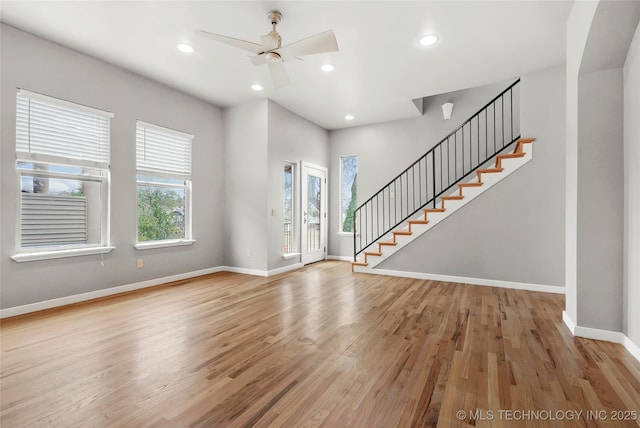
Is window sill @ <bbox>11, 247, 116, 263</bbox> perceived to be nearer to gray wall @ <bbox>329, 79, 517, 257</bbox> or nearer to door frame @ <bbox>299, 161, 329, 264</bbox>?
door frame @ <bbox>299, 161, 329, 264</bbox>

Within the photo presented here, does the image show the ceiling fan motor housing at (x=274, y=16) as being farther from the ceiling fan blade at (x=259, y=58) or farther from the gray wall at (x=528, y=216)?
the gray wall at (x=528, y=216)

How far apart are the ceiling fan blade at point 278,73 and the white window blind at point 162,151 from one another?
7.89ft

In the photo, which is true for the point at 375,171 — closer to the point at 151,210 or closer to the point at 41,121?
the point at 151,210

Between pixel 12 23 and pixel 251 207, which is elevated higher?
pixel 12 23

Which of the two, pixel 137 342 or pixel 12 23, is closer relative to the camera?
pixel 137 342

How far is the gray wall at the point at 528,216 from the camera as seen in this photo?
4.27m

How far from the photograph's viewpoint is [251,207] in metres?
5.61

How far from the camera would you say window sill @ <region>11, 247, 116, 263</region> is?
3.34m

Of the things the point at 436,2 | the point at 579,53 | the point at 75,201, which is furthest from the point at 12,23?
the point at 579,53

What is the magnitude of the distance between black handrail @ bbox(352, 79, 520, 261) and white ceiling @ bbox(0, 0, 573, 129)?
1.34 meters

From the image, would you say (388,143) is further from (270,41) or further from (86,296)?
(86,296)

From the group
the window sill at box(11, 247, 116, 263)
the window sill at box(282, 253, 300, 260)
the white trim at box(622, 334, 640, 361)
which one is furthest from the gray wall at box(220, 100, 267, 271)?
the white trim at box(622, 334, 640, 361)

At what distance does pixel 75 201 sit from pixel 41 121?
38.9 inches

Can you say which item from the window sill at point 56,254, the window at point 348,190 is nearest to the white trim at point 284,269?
the window at point 348,190
